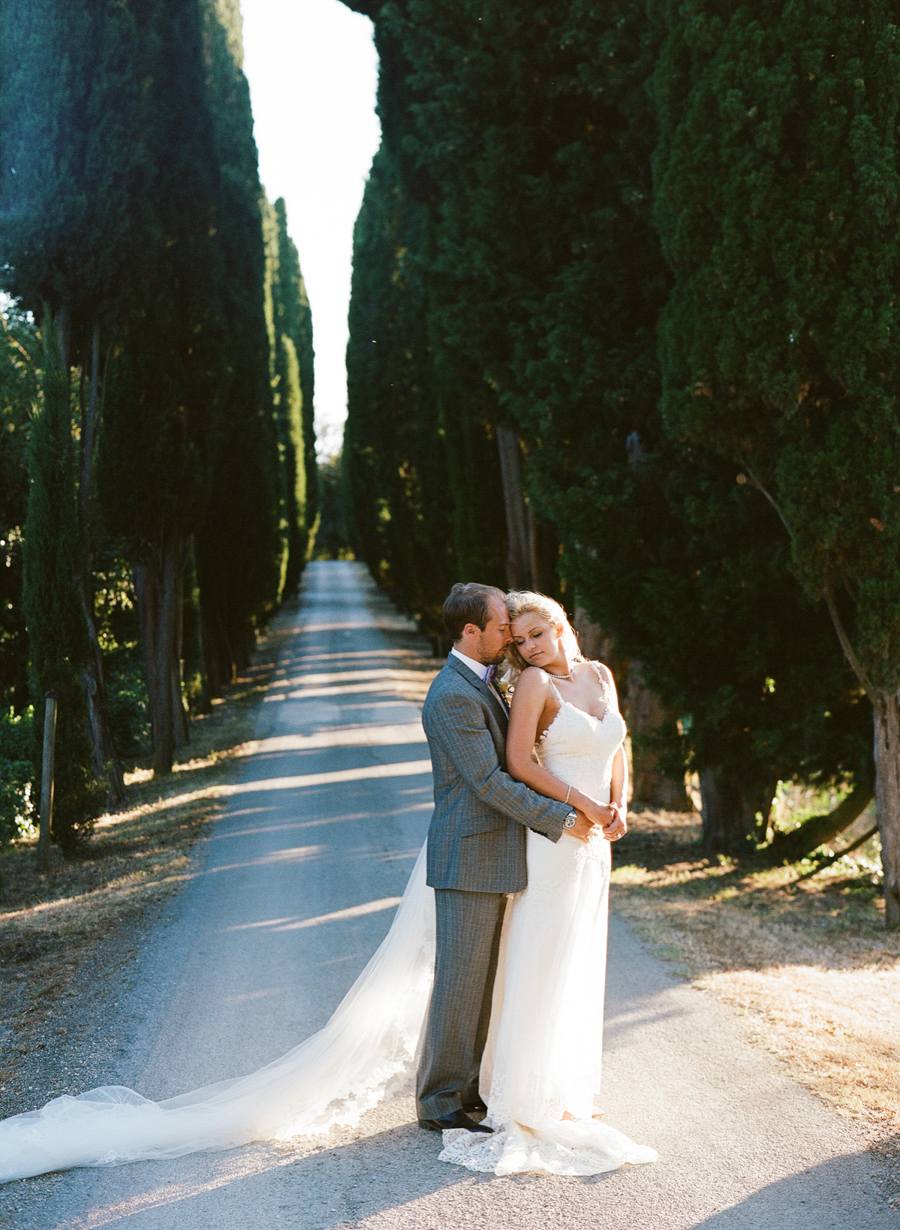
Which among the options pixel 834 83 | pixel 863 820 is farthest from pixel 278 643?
pixel 834 83

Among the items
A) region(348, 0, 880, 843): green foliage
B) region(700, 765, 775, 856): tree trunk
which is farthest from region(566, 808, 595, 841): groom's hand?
region(700, 765, 775, 856): tree trunk

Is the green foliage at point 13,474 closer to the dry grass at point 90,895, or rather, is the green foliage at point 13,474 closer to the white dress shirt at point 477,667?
the dry grass at point 90,895

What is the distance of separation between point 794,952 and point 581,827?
Answer: 3282mm

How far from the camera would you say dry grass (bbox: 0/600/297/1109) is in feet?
18.9

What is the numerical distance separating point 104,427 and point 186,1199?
11.5m

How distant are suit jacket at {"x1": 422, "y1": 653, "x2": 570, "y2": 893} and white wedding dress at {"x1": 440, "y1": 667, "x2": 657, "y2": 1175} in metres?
0.12

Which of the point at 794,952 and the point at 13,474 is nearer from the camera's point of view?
the point at 794,952

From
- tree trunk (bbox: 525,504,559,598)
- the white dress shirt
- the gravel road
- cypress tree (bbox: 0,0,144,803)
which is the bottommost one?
the gravel road

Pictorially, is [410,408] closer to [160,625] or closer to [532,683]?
Answer: [160,625]

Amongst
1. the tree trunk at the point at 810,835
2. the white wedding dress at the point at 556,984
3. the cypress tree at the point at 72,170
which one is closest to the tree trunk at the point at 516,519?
the cypress tree at the point at 72,170

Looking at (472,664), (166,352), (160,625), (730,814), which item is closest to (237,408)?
(160,625)

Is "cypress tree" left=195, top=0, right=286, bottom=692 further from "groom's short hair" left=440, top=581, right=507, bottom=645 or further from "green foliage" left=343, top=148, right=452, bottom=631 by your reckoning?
"groom's short hair" left=440, top=581, right=507, bottom=645

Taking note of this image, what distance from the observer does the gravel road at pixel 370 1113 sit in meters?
3.36

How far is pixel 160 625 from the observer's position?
15383mm
